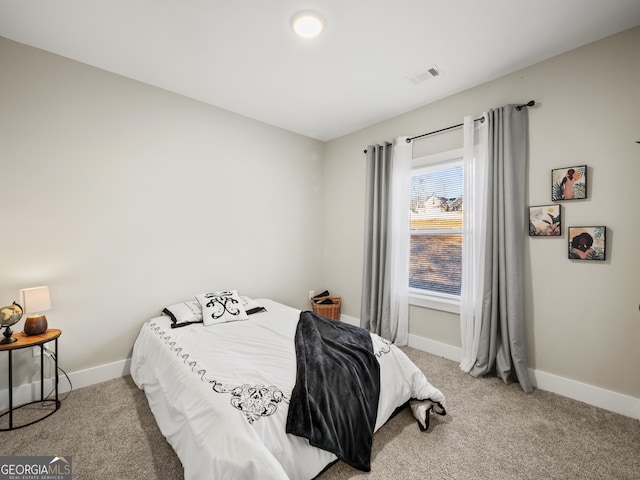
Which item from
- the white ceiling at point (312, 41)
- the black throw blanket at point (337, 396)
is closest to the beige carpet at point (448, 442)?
the black throw blanket at point (337, 396)

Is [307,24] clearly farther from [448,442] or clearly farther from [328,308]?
[328,308]

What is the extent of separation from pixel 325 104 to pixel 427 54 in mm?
1163

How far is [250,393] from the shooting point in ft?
4.91

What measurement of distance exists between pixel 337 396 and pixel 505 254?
1889mm

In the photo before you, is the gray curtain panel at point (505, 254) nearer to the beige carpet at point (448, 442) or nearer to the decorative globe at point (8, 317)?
the beige carpet at point (448, 442)

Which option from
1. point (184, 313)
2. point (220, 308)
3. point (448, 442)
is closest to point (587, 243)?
point (448, 442)

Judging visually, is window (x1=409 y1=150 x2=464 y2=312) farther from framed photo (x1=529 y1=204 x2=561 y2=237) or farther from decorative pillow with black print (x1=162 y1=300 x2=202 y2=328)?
decorative pillow with black print (x1=162 y1=300 x2=202 y2=328)

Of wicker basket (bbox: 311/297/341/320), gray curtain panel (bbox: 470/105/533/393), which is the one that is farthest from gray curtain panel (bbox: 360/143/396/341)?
gray curtain panel (bbox: 470/105/533/393)

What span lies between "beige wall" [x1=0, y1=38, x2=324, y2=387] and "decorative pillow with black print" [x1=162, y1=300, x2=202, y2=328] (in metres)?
0.20

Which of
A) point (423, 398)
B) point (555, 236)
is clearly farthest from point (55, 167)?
point (555, 236)

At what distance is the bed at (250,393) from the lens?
1245 mm

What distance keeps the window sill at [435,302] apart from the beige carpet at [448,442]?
0.86 meters

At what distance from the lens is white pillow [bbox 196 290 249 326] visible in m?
2.65

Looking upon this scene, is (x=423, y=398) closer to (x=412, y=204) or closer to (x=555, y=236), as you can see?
(x=555, y=236)
